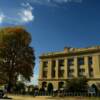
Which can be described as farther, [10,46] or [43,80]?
[43,80]

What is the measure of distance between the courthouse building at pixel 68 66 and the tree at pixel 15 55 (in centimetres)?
2303

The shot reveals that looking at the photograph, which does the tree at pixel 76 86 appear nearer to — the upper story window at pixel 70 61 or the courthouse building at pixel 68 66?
the courthouse building at pixel 68 66

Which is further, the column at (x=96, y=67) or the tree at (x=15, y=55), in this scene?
the column at (x=96, y=67)

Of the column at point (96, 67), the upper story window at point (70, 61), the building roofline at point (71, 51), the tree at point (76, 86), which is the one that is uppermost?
the building roofline at point (71, 51)

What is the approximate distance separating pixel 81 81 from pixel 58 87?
54.9 ft

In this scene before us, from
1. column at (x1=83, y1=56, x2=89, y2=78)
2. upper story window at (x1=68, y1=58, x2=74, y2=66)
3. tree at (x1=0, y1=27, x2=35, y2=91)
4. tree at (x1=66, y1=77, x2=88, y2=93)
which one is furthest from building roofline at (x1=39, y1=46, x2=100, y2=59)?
tree at (x1=0, y1=27, x2=35, y2=91)

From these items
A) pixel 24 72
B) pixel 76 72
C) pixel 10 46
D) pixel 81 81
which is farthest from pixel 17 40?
pixel 76 72

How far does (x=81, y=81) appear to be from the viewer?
6662cm

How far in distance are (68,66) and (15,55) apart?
2891 cm

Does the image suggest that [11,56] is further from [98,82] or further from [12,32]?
[98,82]

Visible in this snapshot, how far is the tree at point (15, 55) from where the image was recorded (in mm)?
56719

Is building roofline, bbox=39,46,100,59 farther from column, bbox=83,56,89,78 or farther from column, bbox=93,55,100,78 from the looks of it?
column, bbox=83,56,89,78

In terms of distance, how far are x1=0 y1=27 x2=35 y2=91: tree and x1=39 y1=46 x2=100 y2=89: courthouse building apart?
2303 cm

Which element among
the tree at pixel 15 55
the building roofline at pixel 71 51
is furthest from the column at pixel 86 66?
the tree at pixel 15 55
